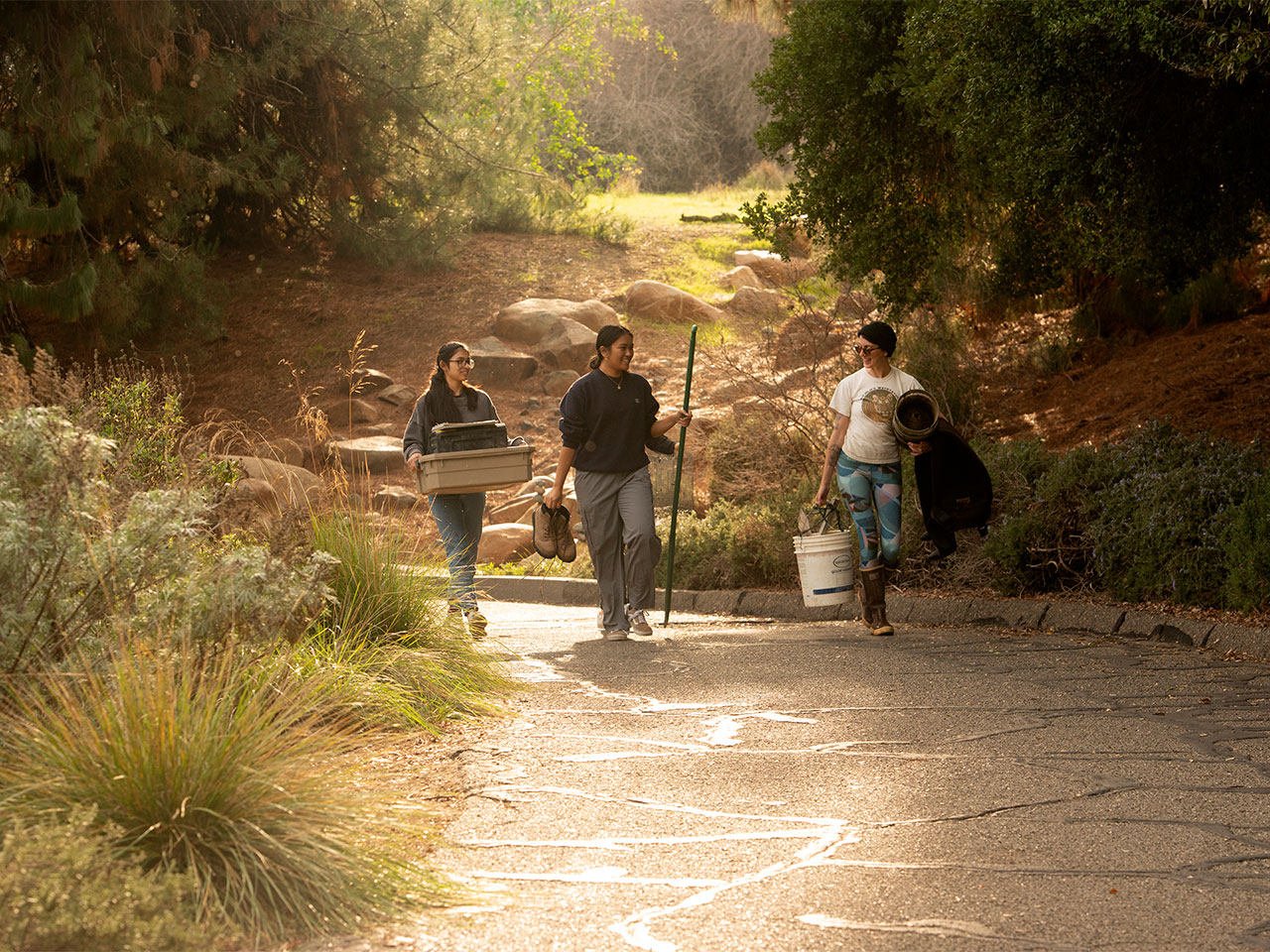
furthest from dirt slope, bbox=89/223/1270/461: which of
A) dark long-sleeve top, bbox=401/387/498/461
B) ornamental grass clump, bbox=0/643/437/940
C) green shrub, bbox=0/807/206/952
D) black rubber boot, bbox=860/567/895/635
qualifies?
green shrub, bbox=0/807/206/952

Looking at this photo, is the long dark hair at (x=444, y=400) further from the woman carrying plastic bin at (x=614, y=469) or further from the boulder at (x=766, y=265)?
the boulder at (x=766, y=265)

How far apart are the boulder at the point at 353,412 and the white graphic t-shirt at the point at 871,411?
14.0 meters

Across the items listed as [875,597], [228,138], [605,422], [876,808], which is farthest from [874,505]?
[228,138]

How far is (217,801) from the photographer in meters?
3.87

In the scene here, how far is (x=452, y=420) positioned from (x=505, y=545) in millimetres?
7518

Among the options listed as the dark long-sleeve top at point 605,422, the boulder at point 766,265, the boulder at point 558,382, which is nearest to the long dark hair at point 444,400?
the dark long-sleeve top at point 605,422

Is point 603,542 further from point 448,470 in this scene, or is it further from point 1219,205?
point 1219,205

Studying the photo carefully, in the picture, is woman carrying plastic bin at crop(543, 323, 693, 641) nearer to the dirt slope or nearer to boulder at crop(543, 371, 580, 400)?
the dirt slope

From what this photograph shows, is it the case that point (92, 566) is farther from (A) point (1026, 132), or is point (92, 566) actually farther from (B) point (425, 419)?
(A) point (1026, 132)

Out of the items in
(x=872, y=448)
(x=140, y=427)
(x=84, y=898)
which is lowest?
(x=84, y=898)

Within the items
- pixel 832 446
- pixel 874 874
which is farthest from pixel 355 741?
pixel 832 446

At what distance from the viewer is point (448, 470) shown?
933 cm

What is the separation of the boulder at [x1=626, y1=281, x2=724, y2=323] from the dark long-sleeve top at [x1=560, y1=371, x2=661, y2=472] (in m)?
16.9

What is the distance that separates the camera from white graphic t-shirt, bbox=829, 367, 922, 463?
30.0 feet
